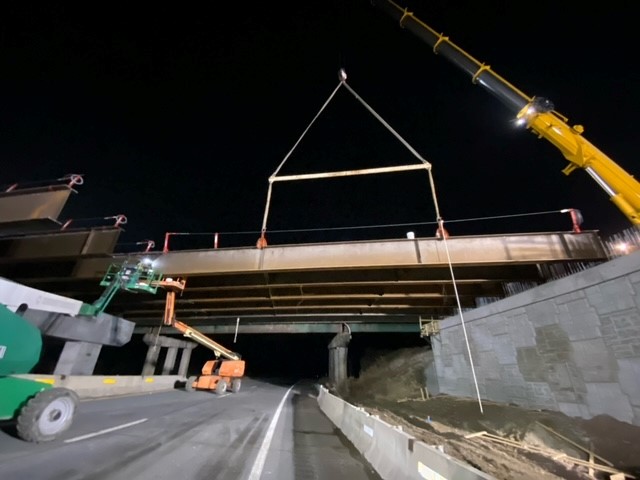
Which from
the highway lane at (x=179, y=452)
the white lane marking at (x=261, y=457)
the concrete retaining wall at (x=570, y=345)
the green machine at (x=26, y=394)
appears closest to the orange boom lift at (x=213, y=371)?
the highway lane at (x=179, y=452)

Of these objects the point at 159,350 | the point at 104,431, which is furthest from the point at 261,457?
the point at 159,350

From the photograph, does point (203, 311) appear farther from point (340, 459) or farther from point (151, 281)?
point (340, 459)

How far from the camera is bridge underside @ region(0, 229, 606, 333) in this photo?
→ 38.8 ft

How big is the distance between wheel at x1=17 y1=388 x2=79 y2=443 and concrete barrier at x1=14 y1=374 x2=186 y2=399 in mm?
4277

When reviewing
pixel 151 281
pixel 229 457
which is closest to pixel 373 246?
pixel 229 457

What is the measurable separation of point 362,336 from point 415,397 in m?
19.4

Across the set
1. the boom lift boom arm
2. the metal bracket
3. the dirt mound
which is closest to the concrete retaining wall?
the boom lift boom arm

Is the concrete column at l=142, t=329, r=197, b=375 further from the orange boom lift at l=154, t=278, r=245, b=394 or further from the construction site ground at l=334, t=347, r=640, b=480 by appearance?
the construction site ground at l=334, t=347, r=640, b=480

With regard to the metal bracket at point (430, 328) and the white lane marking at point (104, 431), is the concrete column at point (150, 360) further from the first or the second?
the metal bracket at point (430, 328)

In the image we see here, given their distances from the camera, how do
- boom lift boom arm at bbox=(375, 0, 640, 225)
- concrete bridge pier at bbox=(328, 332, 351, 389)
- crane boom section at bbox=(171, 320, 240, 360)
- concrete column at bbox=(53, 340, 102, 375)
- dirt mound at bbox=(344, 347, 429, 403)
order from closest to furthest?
boom lift boom arm at bbox=(375, 0, 640, 225)
concrete column at bbox=(53, 340, 102, 375)
crane boom section at bbox=(171, 320, 240, 360)
dirt mound at bbox=(344, 347, 429, 403)
concrete bridge pier at bbox=(328, 332, 351, 389)

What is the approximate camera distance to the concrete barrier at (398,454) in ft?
8.73

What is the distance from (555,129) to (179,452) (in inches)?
635

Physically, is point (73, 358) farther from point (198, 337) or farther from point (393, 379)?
point (393, 379)

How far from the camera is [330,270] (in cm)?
1383
